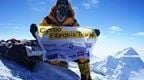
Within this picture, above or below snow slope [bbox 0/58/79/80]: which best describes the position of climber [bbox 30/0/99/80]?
above

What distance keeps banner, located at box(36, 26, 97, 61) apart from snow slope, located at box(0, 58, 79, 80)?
18.0 inches

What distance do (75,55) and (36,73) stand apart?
3.20 feet

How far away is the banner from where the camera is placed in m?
7.22

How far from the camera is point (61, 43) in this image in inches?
289

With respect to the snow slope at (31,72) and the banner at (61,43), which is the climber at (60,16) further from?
the banner at (61,43)

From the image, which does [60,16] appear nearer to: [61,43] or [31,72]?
[61,43]

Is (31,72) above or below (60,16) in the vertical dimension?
below

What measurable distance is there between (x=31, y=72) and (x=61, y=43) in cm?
95

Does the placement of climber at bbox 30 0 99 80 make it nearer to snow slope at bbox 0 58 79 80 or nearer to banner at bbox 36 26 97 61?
snow slope at bbox 0 58 79 80

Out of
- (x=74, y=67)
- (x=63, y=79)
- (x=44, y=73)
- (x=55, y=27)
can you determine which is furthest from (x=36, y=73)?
(x=74, y=67)

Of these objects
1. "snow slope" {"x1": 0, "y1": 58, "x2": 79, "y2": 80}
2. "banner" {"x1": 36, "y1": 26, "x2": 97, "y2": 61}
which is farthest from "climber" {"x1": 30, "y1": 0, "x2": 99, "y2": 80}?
"banner" {"x1": 36, "y1": 26, "x2": 97, "y2": 61}

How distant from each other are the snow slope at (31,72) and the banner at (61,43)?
457 mm

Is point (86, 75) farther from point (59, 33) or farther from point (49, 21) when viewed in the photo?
point (49, 21)

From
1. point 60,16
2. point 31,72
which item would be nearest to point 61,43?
point 31,72
